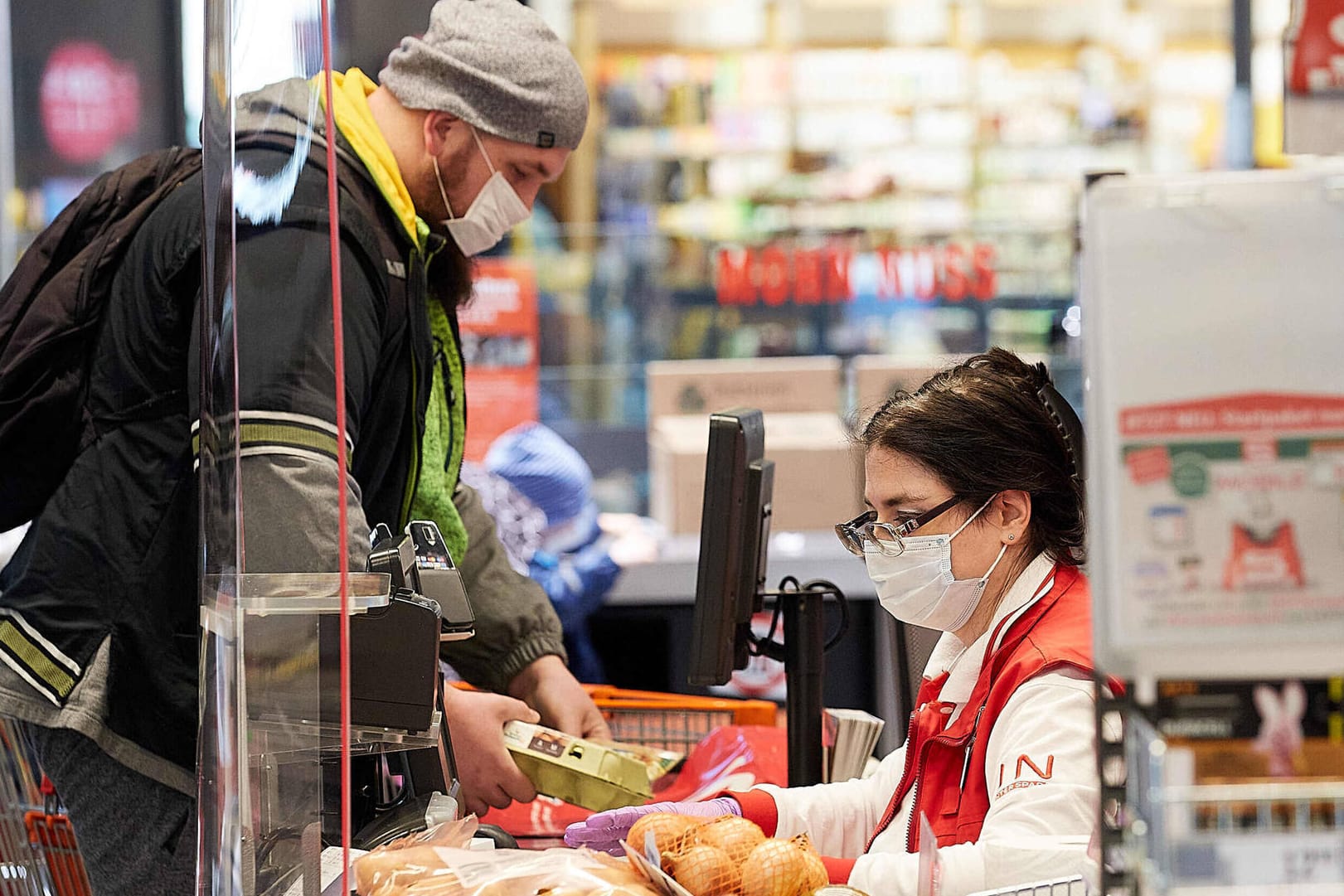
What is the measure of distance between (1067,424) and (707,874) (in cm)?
89

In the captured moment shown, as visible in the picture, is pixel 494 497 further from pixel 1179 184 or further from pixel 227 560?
pixel 1179 184

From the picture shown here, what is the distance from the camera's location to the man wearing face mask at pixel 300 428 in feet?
3.56

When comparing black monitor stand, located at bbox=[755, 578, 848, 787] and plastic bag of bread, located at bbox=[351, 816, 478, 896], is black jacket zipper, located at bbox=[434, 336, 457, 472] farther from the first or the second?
plastic bag of bread, located at bbox=[351, 816, 478, 896]

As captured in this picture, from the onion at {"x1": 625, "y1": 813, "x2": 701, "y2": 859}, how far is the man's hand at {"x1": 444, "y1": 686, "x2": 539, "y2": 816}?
0.54 meters

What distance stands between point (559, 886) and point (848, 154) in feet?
25.4

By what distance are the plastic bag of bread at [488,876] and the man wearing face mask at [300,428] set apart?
0.27 m

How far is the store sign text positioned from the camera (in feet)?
24.7

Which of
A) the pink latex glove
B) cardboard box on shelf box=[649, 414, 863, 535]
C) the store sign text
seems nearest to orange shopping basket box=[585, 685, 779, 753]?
the pink latex glove

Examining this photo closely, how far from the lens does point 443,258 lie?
229 centimetres

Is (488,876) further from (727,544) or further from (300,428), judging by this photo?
(727,544)

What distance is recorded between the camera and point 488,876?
3.83ft

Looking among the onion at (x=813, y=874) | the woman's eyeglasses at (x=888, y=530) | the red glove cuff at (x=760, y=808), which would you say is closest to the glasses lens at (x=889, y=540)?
the woman's eyeglasses at (x=888, y=530)

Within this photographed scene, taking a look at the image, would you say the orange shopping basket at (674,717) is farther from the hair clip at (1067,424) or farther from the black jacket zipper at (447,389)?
the hair clip at (1067,424)

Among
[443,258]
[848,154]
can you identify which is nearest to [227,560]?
[443,258]
